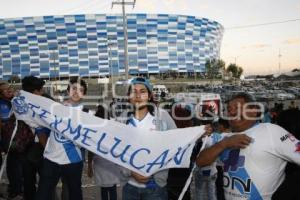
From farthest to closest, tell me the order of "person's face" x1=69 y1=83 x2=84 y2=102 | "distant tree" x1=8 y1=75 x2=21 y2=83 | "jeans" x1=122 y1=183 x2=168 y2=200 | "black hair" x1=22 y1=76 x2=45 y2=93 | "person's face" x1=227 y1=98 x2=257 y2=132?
"distant tree" x1=8 y1=75 x2=21 y2=83 → "black hair" x1=22 y1=76 x2=45 y2=93 → "person's face" x1=69 y1=83 x2=84 y2=102 → "jeans" x1=122 y1=183 x2=168 y2=200 → "person's face" x1=227 y1=98 x2=257 y2=132

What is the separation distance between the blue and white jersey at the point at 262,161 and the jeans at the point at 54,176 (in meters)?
1.75

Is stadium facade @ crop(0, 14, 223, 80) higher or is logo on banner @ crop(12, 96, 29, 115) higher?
stadium facade @ crop(0, 14, 223, 80)

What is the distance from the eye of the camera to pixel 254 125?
2.36m

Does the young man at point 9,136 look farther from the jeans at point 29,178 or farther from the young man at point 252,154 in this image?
the young man at point 252,154

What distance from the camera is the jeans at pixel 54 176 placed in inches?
135

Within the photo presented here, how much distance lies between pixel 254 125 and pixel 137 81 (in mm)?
1021

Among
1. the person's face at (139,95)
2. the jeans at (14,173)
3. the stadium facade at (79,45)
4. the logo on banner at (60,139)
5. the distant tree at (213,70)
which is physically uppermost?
the stadium facade at (79,45)

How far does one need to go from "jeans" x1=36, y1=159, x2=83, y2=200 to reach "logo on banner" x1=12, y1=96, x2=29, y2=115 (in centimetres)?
62

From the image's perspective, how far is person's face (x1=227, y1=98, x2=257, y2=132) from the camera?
7.72 ft

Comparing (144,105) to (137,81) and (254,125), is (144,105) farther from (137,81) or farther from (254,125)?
(254,125)

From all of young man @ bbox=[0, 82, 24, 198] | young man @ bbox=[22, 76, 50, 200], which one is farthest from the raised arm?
young man @ bbox=[0, 82, 24, 198]

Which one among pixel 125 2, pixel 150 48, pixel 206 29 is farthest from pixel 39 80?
pixel 206 29


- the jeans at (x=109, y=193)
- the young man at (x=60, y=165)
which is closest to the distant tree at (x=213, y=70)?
the jeans at (x=109, y=193)

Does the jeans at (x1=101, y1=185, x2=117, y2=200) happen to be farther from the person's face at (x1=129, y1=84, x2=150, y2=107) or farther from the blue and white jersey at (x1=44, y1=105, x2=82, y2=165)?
the person's face at (x1=129, y1=84, x2=150, y2=107)
